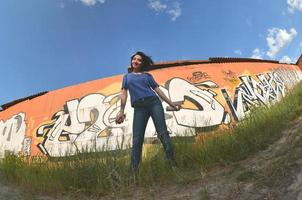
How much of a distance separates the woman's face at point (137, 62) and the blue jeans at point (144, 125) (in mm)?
566

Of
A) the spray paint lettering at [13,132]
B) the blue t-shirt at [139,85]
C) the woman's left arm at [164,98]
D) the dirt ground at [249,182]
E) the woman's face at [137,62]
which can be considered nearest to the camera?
the dirt ground at [249,182]

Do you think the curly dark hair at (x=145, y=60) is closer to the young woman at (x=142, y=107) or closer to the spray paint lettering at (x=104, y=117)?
the young woman at (x=142, y=107)

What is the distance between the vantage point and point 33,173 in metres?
5.72

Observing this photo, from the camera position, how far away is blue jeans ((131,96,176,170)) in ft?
17.7

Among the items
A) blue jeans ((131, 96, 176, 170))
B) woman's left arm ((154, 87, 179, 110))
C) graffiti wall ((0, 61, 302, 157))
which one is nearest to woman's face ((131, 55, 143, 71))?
woman's left arm ((154, 87, 179, 110))

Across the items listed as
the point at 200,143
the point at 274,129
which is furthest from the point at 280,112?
the point at 200,143

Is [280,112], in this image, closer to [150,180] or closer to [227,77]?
[150,180]

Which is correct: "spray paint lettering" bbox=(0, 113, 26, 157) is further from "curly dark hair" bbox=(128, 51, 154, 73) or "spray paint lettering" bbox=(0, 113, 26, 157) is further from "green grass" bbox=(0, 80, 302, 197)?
"curly dark hair" bbox=(128, 51, 154, 73)

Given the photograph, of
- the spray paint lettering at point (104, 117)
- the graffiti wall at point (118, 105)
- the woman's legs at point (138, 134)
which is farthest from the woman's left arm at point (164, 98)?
the spray paint lettering at point (104, 117)

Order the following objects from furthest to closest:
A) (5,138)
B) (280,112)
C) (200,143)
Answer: (5,138), (280,112), (200,143)

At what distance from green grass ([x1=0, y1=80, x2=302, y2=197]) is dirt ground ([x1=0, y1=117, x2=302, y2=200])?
0.12 m

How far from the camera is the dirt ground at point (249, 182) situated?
4.06 meters

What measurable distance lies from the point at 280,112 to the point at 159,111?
223 cm

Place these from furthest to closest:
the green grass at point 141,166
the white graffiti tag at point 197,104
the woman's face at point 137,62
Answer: the white graffiti tag at point 197,104 < the woman's face at point 137,62 < the green grass at point 141,166
